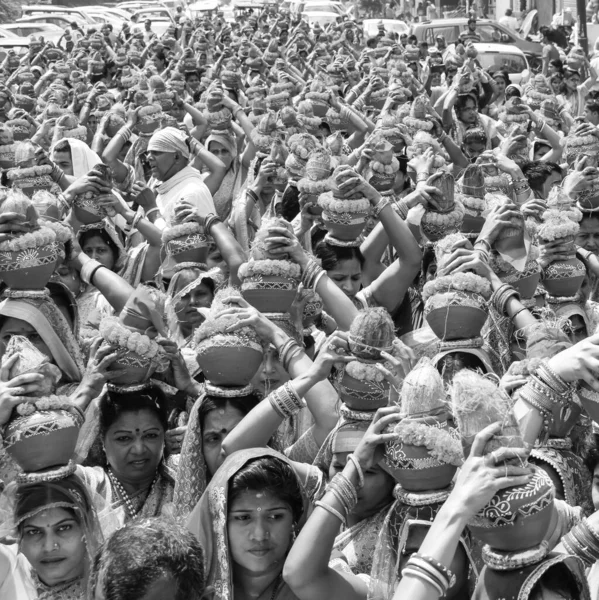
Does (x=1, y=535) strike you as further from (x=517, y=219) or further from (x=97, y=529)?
(x=517, y=219)

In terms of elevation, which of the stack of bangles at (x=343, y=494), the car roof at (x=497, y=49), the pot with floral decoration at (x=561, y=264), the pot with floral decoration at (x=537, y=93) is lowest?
the car roof at (x=497, y=49)

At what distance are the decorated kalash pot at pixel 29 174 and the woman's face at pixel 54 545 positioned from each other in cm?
345

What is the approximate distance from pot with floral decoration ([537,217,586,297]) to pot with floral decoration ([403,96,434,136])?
342 centimetres

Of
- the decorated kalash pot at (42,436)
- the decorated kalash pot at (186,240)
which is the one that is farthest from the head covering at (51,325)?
the decorated kalash pot at (42,436)

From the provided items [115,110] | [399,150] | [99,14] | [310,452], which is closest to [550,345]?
[310,452]

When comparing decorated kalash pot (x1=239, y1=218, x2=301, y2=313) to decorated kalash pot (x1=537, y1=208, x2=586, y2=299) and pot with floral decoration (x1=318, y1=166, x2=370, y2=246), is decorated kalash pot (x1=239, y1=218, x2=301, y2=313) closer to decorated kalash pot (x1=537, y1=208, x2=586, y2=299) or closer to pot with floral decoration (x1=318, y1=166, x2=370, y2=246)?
pot with floral decoration (x1=318, y1=166, x2=370, y2=246)

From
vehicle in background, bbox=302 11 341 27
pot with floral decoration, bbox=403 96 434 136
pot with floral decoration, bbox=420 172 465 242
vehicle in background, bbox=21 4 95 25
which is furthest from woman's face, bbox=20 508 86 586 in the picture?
vehicle in background, bbox=21 4 95 25

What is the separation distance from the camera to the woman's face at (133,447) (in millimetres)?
4102

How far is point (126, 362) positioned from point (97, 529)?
0.76 metres

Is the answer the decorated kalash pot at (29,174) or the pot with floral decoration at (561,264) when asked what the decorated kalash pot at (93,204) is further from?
the pot with floral decoration at (561,264)

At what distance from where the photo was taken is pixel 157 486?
13.6 feet

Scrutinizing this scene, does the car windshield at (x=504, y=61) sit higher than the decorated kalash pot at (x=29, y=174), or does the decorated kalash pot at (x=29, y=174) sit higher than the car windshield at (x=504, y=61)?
the decorated kalash pot at (x=29, y=174)

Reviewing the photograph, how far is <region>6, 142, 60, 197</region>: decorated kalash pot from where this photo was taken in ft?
21.8

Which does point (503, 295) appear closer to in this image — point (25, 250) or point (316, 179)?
point (316, 179)
